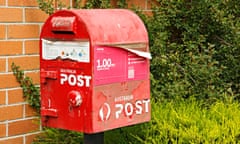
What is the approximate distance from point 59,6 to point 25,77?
0.61m

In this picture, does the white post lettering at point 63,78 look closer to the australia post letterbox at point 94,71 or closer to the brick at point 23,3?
the australia post letterbox at point 94,71

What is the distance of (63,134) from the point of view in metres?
4.60

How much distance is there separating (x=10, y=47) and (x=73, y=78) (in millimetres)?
1132

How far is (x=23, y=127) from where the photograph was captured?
4793 millimetres

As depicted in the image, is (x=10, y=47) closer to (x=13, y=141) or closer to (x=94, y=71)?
(x=13, y=141)

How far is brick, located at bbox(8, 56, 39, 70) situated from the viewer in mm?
4702

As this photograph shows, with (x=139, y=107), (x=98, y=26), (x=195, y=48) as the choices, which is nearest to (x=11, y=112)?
(x=139, y=107)

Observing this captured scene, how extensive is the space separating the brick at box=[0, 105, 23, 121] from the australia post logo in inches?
40.5

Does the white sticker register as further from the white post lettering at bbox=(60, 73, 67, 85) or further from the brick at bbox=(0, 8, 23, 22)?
the brick at bbox=(0, 8, 23, 22)

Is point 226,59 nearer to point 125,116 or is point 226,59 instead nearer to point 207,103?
point 207,103

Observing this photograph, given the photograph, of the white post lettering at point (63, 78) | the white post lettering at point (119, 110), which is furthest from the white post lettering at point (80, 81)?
the white post lettering at point (119, 110)

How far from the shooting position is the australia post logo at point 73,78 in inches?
141

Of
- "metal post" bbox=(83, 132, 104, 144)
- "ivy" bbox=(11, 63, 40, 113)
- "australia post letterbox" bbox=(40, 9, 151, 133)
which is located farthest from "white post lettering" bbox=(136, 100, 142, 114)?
"ivy" bbox=(11, 63, 40, 113)

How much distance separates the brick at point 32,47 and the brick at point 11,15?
0.63 feet
